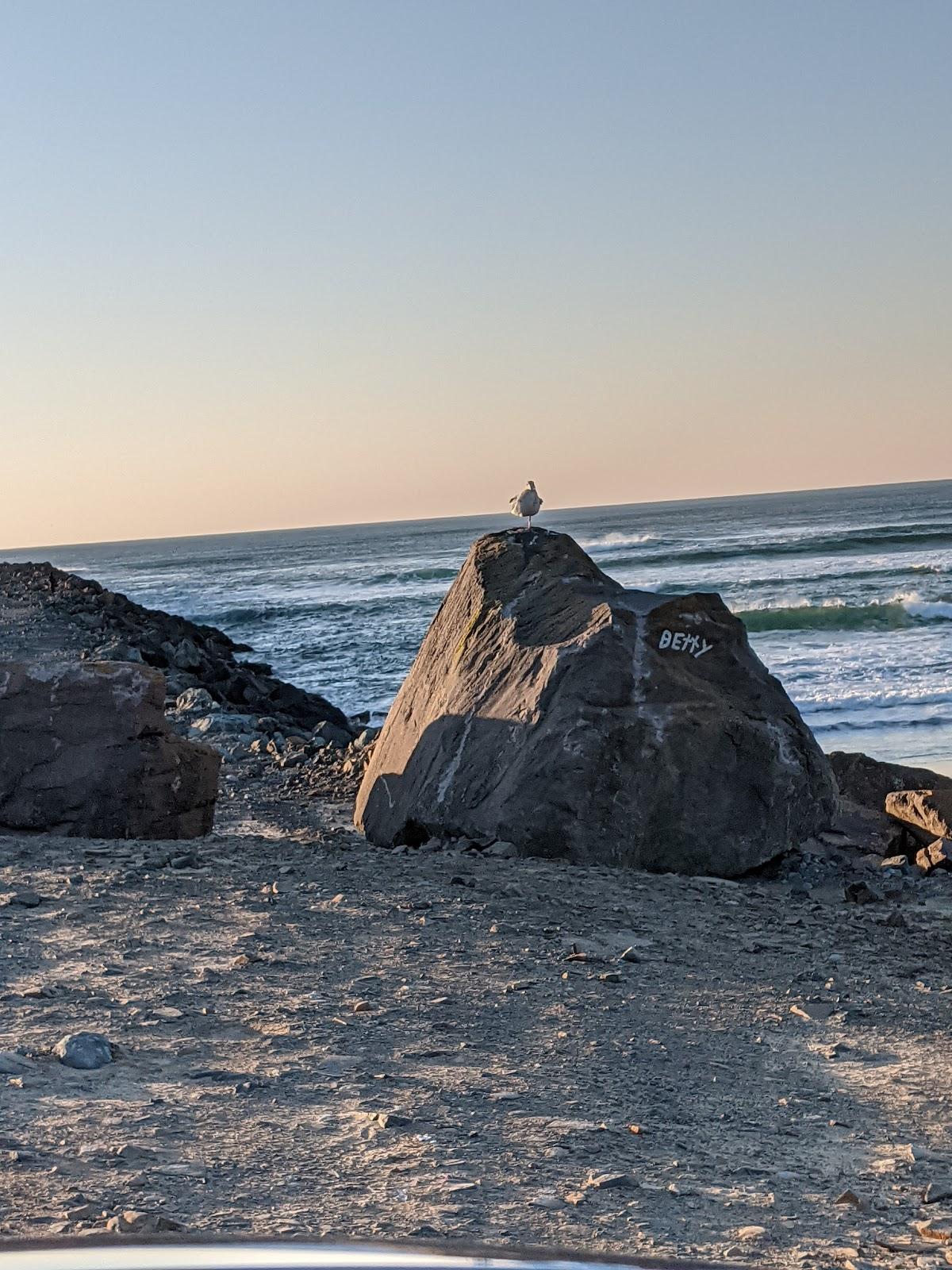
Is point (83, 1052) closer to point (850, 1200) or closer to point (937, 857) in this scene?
point (850, 1200)

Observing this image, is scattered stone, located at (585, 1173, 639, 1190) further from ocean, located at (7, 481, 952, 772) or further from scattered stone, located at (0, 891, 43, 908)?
ocean, located at (7, 481, 952, 772)

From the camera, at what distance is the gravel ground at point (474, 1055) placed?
270 cm

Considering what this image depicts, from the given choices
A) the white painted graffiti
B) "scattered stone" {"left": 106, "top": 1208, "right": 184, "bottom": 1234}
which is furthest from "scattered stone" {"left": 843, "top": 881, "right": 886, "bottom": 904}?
"scattered stone" {"left": 106, "top": 1208, "right": 184, "bottom": 1234}

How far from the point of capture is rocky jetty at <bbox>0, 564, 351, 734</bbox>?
14719mm

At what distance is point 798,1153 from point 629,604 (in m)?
4.19

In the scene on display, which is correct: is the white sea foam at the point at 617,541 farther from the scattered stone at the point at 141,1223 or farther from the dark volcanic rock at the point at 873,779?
the scattered stone at the point at 141,1223

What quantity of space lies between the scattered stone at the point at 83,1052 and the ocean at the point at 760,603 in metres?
9.26

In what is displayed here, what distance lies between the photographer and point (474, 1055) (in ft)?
12.3

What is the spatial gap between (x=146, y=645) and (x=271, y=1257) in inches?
702

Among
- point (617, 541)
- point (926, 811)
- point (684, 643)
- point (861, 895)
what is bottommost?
point (861, 895)

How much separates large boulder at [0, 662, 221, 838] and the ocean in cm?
724

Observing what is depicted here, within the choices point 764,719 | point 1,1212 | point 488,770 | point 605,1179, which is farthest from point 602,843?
point 1,1212

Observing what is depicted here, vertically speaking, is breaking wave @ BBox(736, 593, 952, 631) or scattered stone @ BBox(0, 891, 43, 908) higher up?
scattered stone @ BBox(0, 891, 43, 908)

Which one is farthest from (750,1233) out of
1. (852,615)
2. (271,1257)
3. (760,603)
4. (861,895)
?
(760,603)
